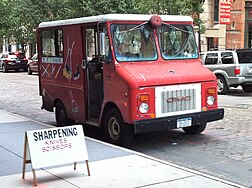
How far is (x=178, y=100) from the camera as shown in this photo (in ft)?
27.6

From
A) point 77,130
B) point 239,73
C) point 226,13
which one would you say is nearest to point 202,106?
point 77,130

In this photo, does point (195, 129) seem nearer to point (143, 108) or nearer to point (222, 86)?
point (143, 108)

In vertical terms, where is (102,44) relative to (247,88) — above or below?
above

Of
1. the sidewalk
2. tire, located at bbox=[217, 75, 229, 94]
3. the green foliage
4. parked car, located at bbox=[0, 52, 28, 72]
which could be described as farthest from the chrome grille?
parked car, located at bbox=[0, 52, 28, 72]

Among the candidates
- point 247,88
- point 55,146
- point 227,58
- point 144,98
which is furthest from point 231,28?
point 55,146

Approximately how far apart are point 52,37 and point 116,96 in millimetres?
3128

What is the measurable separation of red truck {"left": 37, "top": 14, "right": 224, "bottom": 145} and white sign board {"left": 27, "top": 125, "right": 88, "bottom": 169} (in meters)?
1.78

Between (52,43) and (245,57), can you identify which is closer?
(52,43)

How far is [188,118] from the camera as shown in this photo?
848 cm

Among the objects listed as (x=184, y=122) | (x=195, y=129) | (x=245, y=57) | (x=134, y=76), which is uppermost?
(x=245, y=57)

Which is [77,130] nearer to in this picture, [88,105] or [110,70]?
[110,70]

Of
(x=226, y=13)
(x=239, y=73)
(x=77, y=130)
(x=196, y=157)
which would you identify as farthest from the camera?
(x=226, y=13)

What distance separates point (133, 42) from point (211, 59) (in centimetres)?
1050

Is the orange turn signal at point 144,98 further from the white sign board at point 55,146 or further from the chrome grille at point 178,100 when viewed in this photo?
the white sign board at point 55,146
